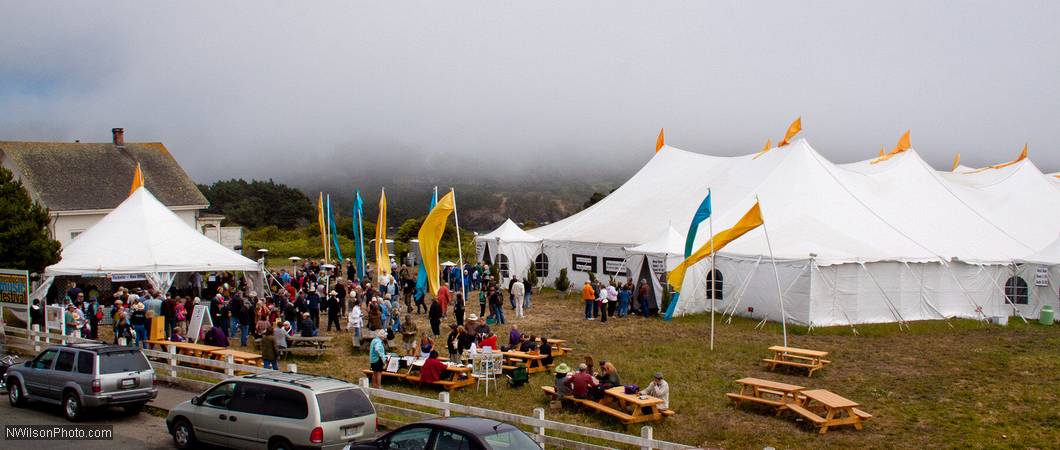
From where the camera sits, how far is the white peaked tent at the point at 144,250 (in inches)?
832

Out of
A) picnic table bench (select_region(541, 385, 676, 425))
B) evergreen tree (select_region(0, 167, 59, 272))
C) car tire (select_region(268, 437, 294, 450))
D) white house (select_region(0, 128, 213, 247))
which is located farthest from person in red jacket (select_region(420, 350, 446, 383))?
white house (select_region(0, 128, 213, 247))

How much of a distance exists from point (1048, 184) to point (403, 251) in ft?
106

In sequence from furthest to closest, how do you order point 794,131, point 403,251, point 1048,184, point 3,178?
1. point 403,251
2. point 1048,184
3. point 794,131
4. point 3,178

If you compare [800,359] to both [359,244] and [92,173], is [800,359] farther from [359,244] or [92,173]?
[92,173]

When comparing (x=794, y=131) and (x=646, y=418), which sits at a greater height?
(x=794, y=131)

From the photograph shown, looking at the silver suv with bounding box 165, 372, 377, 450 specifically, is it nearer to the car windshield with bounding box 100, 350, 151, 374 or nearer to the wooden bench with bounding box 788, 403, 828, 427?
the car windshield with bounding box 100, 350, 151, 374

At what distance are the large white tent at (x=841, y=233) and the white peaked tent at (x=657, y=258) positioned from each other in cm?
70

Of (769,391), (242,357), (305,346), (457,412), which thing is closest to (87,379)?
(242,357)

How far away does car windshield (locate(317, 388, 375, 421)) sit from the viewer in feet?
31.2

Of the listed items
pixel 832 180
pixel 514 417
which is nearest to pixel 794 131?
pixel 832 180

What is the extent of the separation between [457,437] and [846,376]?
32.7 ft

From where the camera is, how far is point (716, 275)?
23375 mm

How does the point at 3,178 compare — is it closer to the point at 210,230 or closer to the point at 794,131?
the point at 210,230

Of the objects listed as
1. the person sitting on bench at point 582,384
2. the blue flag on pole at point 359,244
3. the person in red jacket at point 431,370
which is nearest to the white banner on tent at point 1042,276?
the person sitting on bench at point 582,384
